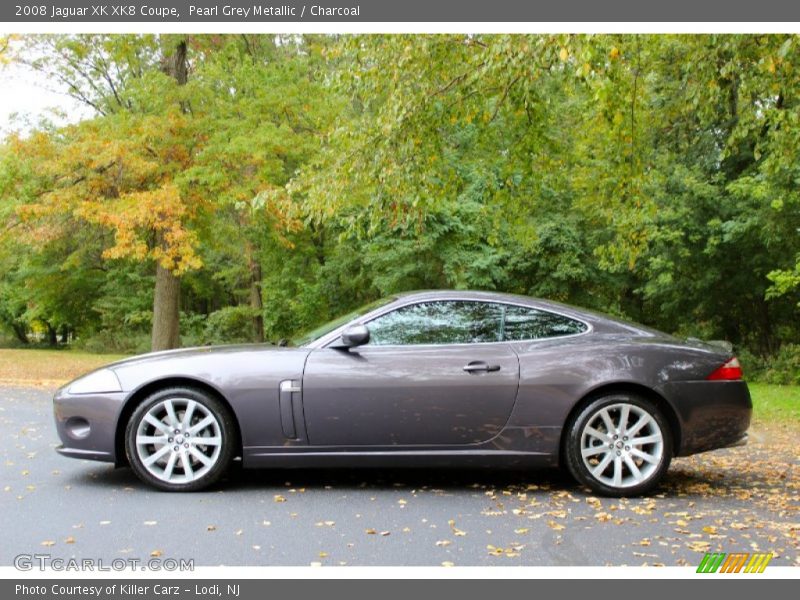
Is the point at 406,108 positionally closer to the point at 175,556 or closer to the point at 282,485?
the point at 282,485

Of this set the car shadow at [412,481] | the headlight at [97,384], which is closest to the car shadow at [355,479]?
the car shadow at [412,481]

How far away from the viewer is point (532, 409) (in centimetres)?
529

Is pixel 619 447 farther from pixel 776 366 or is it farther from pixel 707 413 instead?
pixel 776 366

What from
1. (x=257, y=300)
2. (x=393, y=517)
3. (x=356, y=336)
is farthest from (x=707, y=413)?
(x=257, y=300)

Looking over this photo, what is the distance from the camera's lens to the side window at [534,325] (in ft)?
18.2

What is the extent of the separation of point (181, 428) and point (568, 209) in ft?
63.1

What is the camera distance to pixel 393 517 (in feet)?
15.5

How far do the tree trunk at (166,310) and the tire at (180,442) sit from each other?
12636mm

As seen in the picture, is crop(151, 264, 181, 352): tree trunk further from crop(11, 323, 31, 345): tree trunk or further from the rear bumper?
crop(11, 323, 31, 345): tree trunk

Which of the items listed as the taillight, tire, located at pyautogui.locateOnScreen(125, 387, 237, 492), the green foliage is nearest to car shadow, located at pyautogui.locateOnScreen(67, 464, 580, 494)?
tire, located at pyautogui.locateOnScreen(125, 387, 237, 492)

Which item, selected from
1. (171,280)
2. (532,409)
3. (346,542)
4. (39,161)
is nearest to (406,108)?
(532,409)

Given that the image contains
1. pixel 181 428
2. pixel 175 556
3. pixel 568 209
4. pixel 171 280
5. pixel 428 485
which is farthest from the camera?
pixel 568 209

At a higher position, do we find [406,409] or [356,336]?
[356,336]

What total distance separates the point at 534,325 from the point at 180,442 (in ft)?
8.84
